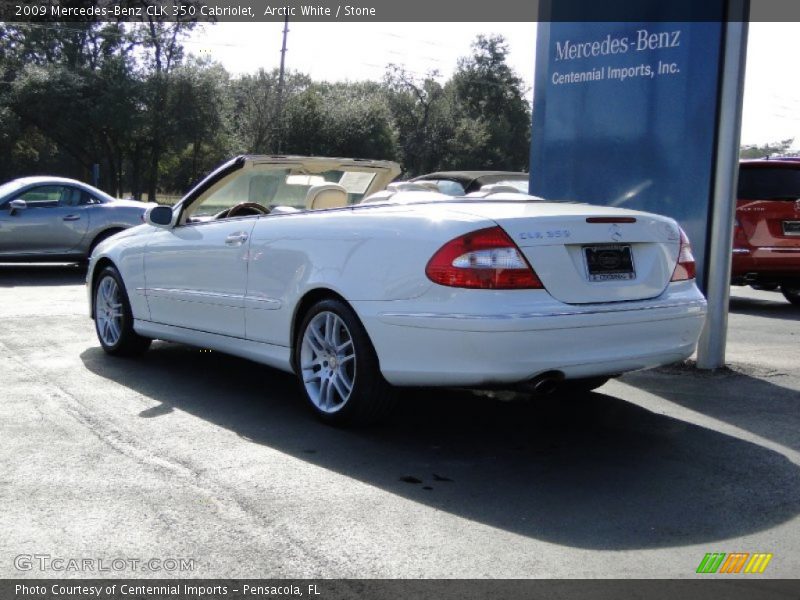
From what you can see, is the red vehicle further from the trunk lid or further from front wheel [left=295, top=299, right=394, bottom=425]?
front wheel [left=295, top=299, right=394, bottom=425]

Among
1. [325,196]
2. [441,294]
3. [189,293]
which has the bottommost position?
[189,293]

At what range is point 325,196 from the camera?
22.0 feet

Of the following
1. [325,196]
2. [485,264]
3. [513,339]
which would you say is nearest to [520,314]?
[513,339]

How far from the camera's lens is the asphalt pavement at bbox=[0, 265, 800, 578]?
3367 mm

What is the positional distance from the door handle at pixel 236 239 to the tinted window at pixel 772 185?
23.8ft

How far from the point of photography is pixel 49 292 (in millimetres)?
11859

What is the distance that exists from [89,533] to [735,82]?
5198 millimetres

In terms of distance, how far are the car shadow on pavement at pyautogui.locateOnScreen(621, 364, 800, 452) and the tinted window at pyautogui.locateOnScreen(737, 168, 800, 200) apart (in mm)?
4536

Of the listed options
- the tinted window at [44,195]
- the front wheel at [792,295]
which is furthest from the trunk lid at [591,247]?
the tinted window at [44,195]

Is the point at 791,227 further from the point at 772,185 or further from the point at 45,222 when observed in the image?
the point at 45,222

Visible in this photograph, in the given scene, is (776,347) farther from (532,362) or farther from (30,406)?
(30,406)

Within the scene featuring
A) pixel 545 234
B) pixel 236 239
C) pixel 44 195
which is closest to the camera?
pixel 545 234

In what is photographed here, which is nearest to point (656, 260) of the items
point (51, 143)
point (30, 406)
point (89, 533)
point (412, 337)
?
point (412, 337)

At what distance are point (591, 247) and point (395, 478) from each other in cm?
150
